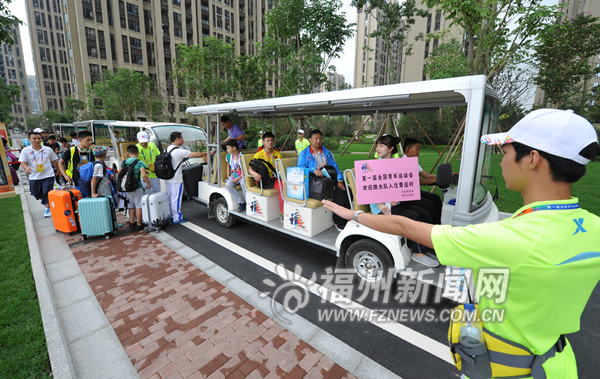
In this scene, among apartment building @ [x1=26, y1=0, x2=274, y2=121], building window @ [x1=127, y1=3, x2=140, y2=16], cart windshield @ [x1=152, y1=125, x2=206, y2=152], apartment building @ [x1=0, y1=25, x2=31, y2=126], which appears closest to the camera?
cart windshield @ [x1=152, y1=125, x2=206, y2=152]

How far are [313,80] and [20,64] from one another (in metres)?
132

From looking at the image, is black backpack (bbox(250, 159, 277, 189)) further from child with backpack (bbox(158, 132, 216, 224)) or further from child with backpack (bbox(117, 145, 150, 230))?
child with backpack (bbox(117, 145, 150, 230))

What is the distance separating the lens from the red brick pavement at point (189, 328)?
95.7 inches

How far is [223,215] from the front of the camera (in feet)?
19.6

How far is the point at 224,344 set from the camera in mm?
2688

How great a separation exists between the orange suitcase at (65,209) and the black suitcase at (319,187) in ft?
14.9

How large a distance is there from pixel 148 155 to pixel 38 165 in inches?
82.8

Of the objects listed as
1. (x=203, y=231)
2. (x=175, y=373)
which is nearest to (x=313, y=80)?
(x=203, y=231)

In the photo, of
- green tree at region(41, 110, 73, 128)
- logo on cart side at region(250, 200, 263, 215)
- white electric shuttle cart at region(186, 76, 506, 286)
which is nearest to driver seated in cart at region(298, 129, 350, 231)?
white electric shuttle cart at region(186, 76, 506, 286)

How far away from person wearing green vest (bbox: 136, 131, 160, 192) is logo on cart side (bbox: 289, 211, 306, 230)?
4001 millimetres

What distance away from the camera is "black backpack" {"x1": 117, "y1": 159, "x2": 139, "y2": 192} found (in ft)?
17.7

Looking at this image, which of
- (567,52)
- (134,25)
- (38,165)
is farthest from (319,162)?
(134,25)

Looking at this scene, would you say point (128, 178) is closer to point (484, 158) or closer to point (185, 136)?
point (185, 136)

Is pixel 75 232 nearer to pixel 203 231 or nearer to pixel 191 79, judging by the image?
pixel 203 231
